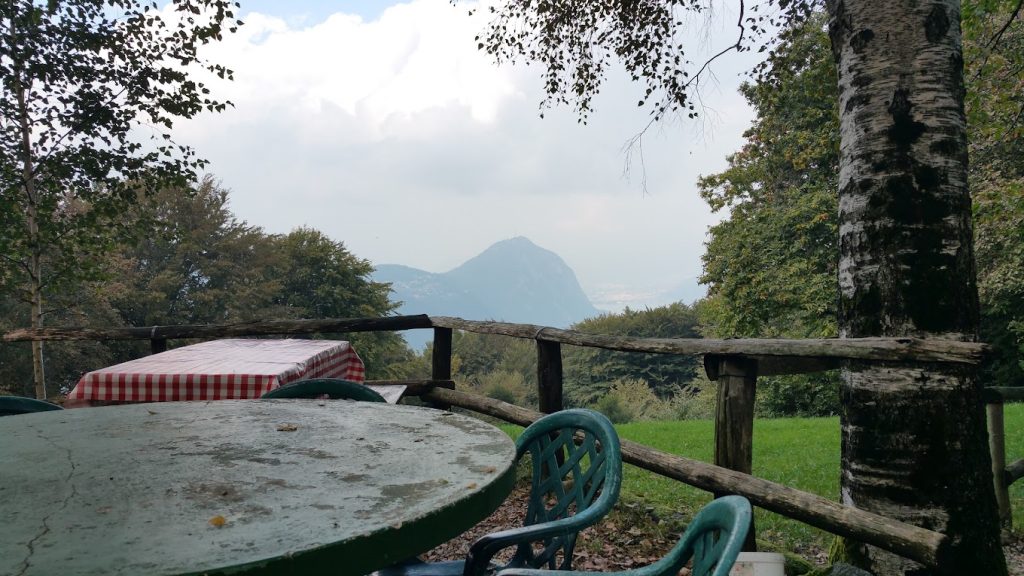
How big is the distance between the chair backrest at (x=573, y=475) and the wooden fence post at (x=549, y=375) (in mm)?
1958

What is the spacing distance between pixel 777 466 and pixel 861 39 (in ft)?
22.4

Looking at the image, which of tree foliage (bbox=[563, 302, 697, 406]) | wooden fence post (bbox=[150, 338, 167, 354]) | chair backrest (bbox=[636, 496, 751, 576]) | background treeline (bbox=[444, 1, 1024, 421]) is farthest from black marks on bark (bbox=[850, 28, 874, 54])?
tree foliage (bbox=[563, 302, 697, 406])

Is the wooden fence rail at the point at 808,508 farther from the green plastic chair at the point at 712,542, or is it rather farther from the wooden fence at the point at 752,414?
the green plastic chair at the point at 712,542

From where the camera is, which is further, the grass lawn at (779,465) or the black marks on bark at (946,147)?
the grass lawn at (779,465)

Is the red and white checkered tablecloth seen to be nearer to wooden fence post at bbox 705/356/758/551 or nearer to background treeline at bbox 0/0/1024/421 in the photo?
wooden fence post at bbox 705/356/758/551

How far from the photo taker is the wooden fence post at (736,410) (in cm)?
254

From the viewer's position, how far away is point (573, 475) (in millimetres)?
1736

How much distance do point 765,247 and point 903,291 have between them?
1391 cm

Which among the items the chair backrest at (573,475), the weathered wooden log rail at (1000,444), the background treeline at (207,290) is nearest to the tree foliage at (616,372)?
the background treeline at (207,290)

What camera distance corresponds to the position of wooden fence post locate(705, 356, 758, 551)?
8.32ft

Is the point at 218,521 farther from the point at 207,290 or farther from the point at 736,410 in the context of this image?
the point at 207,290

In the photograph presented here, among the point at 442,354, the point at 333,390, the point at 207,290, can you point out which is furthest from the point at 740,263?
the point at 207,290

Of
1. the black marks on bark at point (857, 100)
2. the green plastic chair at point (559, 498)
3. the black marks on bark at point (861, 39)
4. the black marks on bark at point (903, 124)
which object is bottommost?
the green plastic chair at point (559, 498)

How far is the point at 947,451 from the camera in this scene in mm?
2318
